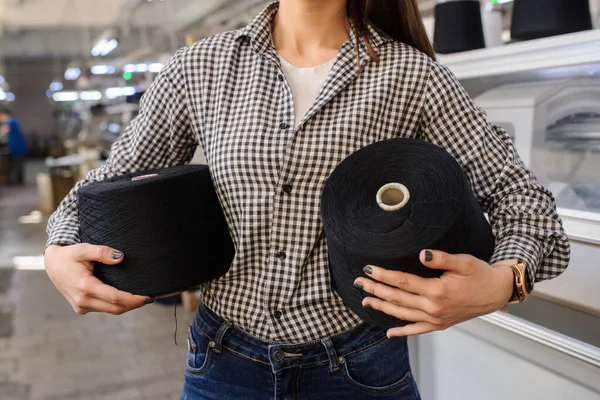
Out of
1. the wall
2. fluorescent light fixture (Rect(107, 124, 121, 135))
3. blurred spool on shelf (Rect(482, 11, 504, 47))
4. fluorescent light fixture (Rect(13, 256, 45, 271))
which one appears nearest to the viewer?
blurred spool on shelf (Rect(482, 11, 504, 47))

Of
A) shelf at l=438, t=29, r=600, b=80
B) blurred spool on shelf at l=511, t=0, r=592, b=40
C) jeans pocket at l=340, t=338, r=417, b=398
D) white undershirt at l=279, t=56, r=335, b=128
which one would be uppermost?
blurred spool on shelf at l=511, t=0, r=592, b=40

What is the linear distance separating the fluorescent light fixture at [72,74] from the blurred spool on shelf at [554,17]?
20.6 metres

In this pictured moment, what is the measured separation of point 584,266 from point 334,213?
41.2 inches

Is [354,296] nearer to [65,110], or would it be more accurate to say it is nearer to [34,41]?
[34,41]

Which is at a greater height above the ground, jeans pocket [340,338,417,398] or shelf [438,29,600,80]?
shelf [438,29,600,80]

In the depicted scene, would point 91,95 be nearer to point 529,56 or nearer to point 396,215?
point 529,56

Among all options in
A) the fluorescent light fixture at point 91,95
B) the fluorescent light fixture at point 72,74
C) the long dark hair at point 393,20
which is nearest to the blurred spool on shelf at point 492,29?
the long dark hair at point 393,20

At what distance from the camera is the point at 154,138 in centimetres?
110

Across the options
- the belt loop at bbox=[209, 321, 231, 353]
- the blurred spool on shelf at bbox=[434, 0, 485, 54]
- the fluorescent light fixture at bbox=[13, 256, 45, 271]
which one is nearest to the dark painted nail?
the belt loop at bbox=[209, 321, 231, 353]

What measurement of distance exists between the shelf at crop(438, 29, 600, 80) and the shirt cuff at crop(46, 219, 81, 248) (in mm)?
1270

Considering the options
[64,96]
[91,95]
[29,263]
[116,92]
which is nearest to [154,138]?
[29,263]

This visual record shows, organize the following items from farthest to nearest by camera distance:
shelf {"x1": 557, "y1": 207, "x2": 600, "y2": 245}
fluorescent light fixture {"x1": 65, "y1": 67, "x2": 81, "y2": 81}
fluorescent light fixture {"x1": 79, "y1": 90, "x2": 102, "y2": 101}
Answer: fluorescent light fixture {"x1": 65, "y1": 67, "x2": 81, "y2": 81} < fluorescent light fixture {"x1": 79, "y1": 90, "x2": 102, "y2": 101} < shelf {"x1": 557, "y1": 207, "x2": 600, "y2": 245}

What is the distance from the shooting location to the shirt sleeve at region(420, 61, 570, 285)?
2.98ft

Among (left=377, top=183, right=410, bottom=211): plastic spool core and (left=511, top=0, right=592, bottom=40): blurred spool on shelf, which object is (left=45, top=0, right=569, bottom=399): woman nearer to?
(left=377, top=183, right=410, bottom=211): plastic spool core
